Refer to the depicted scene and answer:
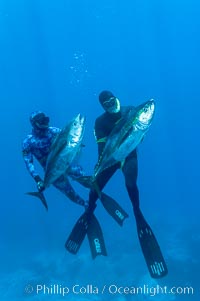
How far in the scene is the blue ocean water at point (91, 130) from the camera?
2056cm

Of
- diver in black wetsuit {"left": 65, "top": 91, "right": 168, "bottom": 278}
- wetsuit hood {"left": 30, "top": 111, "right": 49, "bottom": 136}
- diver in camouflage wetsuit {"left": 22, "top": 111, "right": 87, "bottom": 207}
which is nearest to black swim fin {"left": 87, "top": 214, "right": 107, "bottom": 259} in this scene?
diver in black wetsuit {"left": 65, "top": 91, "right": 168, "bottom": 278}

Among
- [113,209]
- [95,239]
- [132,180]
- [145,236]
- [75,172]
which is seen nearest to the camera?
[132,180]

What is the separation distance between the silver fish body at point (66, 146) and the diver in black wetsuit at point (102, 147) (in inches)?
56.3

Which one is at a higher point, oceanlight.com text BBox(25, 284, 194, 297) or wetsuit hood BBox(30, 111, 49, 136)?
oceanlight.com text BBox(25, 284, 194, 297)

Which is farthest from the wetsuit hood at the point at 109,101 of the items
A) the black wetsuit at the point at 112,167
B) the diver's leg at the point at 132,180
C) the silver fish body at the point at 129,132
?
the silver fish body at the point at 129,132

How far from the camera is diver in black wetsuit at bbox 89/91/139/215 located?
682 cm

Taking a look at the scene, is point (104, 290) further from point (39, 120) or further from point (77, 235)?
point (39, 120)

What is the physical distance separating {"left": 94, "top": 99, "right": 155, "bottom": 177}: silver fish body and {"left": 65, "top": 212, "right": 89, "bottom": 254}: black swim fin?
2.14 metres

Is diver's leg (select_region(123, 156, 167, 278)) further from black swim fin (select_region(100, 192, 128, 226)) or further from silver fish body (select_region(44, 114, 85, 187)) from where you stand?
silver fish body (select_region(44, 114, 85, 187))

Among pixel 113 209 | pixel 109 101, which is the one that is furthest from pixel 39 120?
pixel 113 209

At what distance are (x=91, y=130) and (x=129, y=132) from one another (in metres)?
43.3

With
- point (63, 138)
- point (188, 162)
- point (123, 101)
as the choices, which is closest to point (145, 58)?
point (123, 101)

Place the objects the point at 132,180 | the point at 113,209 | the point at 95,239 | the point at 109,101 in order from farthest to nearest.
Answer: the point at 95,239 < the point at 113,209 < the point at 132,180 < the point at 109,101

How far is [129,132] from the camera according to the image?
535cm
